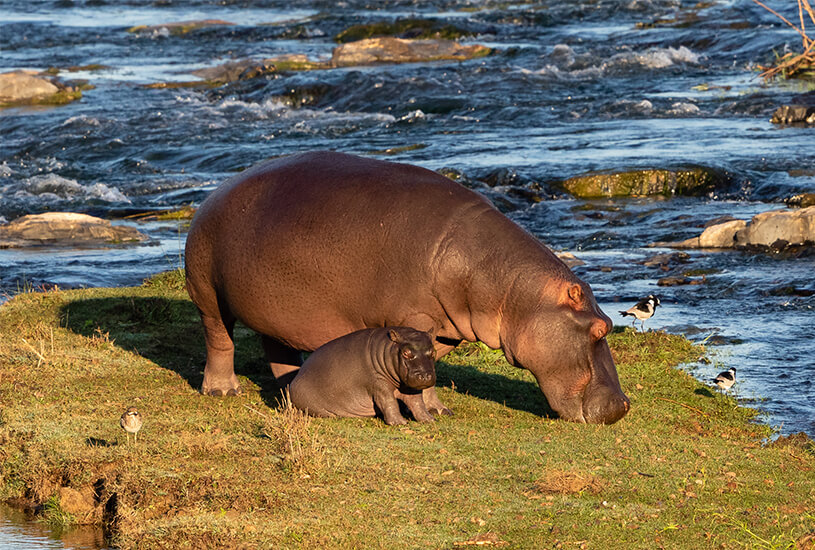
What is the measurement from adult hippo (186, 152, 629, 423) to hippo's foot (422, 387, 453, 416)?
1 cm

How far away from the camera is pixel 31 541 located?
5.63 m

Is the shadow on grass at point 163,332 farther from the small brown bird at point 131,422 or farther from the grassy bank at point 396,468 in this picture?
the small brown bird at point 131,422

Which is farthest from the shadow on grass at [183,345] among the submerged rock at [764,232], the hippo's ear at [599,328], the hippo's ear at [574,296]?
the submerged rock at [764,232]

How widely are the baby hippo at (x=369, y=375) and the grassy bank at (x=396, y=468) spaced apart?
0.14 m

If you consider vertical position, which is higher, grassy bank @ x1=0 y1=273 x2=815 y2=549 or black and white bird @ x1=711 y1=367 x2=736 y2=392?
grassy bank @ x1=0 y1=273 x2=815 y2=549

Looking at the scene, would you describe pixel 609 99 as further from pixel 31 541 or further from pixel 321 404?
pixel 31 541

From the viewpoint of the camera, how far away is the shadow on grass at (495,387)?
7316mm

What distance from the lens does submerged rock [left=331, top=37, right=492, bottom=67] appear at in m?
29.0

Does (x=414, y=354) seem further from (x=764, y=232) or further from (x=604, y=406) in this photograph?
(x=764, y=232)

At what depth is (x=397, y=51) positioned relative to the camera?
29.5 metres

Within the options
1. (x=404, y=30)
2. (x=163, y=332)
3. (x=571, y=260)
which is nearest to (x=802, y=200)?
(x=571, y=260)

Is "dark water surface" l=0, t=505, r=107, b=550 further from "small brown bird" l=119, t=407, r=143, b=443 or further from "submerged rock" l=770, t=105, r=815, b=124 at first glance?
"submerged rock" l=770, t=105, r=815, b=124

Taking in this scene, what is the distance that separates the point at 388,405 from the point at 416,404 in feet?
0.68

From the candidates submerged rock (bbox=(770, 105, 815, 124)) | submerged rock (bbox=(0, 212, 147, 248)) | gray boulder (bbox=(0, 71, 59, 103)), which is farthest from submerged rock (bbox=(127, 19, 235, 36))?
submerged rock (bbox=(0, 212, 147, 248))
